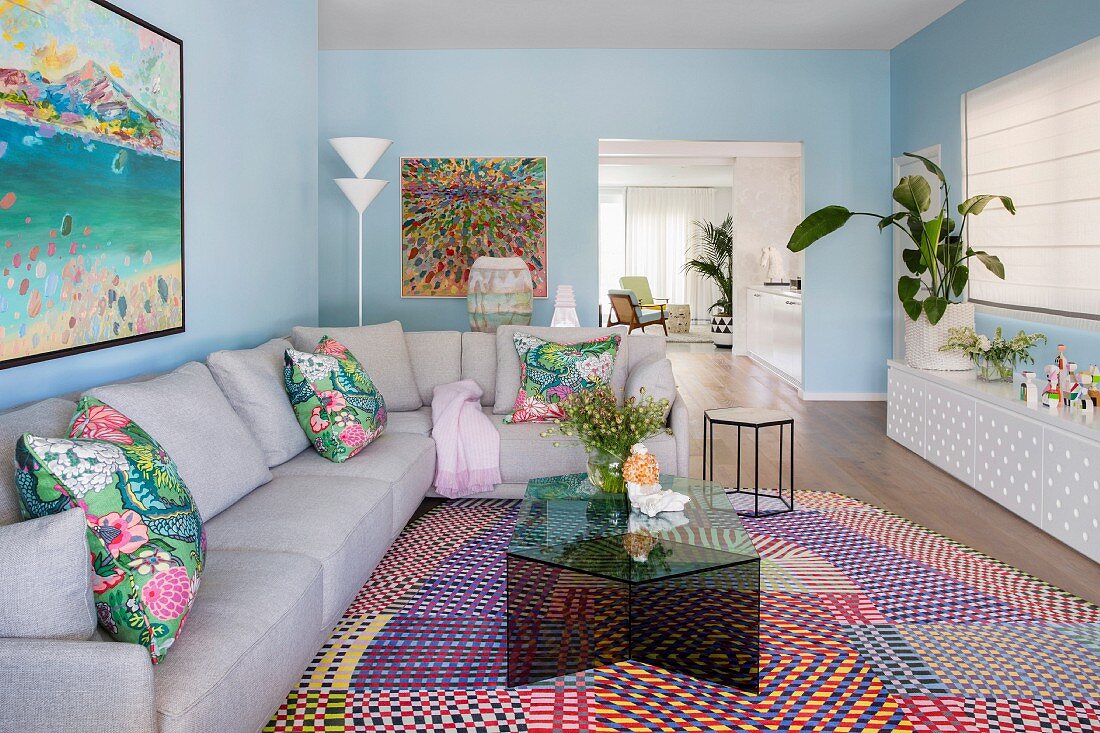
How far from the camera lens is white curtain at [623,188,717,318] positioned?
16.1m

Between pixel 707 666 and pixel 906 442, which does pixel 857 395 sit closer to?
pixel 906 442

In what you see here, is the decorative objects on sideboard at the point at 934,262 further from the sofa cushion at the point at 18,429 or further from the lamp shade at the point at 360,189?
the sofa cushion at the point at 18,429

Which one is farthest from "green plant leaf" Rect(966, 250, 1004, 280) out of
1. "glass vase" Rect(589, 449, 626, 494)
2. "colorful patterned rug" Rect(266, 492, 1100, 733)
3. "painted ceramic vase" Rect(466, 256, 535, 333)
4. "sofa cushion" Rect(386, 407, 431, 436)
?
"sofa cushion" Rect(386, 407, 431, 436)

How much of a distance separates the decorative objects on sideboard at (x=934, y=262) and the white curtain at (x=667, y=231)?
9712 mm

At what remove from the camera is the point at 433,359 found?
191 inches

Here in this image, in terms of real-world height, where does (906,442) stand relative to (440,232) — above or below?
below

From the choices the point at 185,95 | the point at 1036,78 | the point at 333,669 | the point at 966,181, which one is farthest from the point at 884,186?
the point at 333,669

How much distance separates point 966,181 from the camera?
6.17m

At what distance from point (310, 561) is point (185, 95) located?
218cm

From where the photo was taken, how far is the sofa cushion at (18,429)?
2010mm

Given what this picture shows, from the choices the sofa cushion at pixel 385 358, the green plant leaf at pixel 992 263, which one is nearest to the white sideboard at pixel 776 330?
the green plant leaf at pixel 992 263

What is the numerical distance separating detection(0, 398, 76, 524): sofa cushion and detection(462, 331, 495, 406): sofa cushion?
97.7 inches

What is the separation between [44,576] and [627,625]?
176cm

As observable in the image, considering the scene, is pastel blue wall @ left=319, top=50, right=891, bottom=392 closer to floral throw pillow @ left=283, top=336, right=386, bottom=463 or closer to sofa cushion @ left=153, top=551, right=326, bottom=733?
floral throw pillow @ left=283, top=336, right=386, bottom=463
